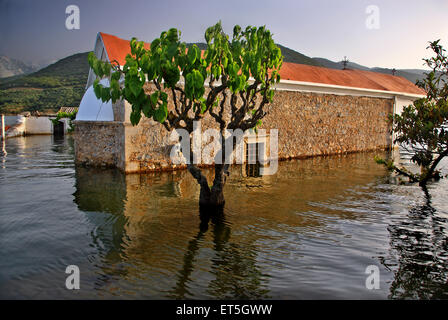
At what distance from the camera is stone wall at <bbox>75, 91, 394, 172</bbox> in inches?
484

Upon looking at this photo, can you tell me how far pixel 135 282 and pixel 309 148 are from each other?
→ 47.0 ft

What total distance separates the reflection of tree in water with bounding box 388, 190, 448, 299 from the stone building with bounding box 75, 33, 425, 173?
3.16 m

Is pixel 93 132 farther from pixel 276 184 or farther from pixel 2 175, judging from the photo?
pixel 276 184

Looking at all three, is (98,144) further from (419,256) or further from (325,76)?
(325,76)

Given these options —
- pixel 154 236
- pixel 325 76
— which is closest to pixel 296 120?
pixel 325 76

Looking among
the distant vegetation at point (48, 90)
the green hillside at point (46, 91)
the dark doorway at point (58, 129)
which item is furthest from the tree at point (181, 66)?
the green hillside at point (46, 91)

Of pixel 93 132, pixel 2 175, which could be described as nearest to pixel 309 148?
pixel 93 132

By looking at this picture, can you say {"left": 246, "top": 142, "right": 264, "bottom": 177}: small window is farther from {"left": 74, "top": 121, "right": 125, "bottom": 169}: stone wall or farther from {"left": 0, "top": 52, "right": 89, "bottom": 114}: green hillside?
{"left": 0, "top": 52, "right": 89, "bottom": 114}: green hillside

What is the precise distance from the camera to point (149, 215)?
742 centimetres

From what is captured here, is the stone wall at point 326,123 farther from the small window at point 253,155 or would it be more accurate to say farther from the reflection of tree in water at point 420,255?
the reflection of tree in water at point 420,255

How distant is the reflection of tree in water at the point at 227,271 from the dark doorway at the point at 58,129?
31.4 m

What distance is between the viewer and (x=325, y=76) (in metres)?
18.8

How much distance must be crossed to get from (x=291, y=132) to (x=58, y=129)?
25736 mm

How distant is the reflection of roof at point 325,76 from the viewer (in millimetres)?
13789
